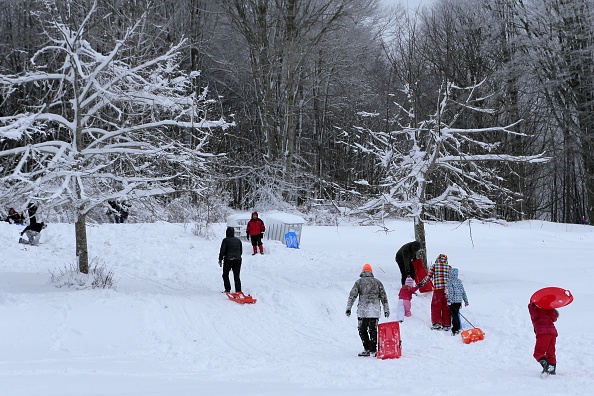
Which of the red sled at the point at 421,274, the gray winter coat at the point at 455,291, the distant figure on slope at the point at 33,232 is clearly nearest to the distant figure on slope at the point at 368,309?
the gray winter coat at the point at 455,291

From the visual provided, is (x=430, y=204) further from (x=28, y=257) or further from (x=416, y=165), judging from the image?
(x=28, y=257)

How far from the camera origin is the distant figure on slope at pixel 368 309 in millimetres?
9891

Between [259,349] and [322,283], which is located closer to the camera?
[259,349]

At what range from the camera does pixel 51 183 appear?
1255 cm

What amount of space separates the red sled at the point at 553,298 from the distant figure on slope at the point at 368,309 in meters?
2.41

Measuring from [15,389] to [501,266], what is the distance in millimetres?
13702

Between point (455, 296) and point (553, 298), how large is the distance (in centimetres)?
302

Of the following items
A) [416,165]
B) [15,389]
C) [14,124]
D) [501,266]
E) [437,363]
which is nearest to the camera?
[15,389]

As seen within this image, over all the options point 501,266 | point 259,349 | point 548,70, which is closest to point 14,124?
point 259,349

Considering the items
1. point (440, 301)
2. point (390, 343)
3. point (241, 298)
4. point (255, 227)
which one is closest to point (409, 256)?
point (440, 301)

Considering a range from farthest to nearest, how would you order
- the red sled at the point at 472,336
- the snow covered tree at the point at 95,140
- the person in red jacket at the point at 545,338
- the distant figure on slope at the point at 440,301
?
the snow covered tree at the point at 95,140, the distant figure on slope at the point at 440,301, the red sled at the point at 472,336, the person in red jacket at the point at 545,338

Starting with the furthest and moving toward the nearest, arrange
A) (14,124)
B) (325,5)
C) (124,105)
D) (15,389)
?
1. (325,5)
2. (124,105)
3. (14,124)
4. (15,389)

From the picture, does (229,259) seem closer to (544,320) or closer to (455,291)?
(455,291)

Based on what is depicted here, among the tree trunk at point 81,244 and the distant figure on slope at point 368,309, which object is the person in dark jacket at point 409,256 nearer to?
the distant figure on slope at point 368,309
